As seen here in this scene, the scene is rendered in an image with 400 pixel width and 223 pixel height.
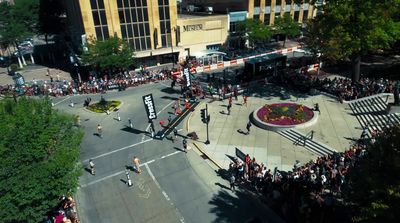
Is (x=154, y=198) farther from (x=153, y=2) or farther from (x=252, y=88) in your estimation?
(x=153, y=2)

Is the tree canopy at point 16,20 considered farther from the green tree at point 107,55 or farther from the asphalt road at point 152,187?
the asphalt road at point 152,187

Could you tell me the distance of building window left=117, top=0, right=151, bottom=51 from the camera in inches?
2002

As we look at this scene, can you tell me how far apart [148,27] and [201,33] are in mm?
10397

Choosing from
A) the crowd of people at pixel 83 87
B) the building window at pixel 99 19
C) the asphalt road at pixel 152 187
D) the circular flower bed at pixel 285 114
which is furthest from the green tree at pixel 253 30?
the asphalt road at pixel 152 187

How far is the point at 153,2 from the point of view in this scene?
52.2 metres

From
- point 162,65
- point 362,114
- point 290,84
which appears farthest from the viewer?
point 162,65

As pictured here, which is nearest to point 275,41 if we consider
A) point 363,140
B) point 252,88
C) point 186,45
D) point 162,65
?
point 186,45

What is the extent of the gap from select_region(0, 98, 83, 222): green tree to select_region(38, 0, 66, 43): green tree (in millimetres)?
53145

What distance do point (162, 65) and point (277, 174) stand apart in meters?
39.0

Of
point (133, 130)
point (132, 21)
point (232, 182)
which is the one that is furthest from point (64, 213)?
point (132, 21)

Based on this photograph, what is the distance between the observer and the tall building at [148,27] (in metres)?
49.2

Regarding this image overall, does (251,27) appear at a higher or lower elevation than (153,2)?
lower

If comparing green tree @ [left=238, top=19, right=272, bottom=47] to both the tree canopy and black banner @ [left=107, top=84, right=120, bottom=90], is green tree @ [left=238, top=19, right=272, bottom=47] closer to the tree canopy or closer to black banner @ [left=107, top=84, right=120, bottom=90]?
black banner @ [left=107, top=84, right=120, bottom=90]

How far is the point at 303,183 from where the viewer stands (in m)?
20.5
